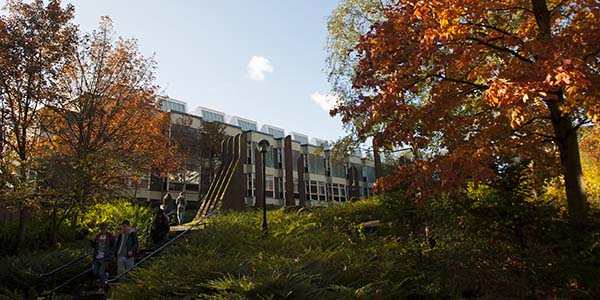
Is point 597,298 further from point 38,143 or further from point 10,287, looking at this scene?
point 38,143

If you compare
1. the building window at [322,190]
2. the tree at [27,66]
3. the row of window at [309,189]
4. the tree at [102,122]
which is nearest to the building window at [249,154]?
the row of window at [309,189]

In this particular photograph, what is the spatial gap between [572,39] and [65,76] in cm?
1577

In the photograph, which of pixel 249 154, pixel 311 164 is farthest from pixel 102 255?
pixel 311 164

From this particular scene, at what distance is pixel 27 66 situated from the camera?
1307cm

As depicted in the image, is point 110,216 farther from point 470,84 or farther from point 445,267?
point 470,84

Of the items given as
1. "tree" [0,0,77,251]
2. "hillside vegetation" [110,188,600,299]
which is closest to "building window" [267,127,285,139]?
"tree" [0,0,77,251]

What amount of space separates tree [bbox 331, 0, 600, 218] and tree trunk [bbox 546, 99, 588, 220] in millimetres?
15

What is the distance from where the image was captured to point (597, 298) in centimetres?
489

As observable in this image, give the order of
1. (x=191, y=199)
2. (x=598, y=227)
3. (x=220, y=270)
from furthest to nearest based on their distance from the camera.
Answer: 1. (x=191, y=199)
2. (x=220, y=270)
3. (x=598, y=227)

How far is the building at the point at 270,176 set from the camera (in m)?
19.3

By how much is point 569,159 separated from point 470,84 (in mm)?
2052

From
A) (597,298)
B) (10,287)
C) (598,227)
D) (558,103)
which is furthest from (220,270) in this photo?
(10,287)

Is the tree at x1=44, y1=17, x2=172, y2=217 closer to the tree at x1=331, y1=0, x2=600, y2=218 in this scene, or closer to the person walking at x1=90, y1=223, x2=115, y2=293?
the person walking at x1=90, y1=223, x2=115, y2=293

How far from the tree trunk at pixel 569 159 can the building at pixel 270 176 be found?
11708 mm
